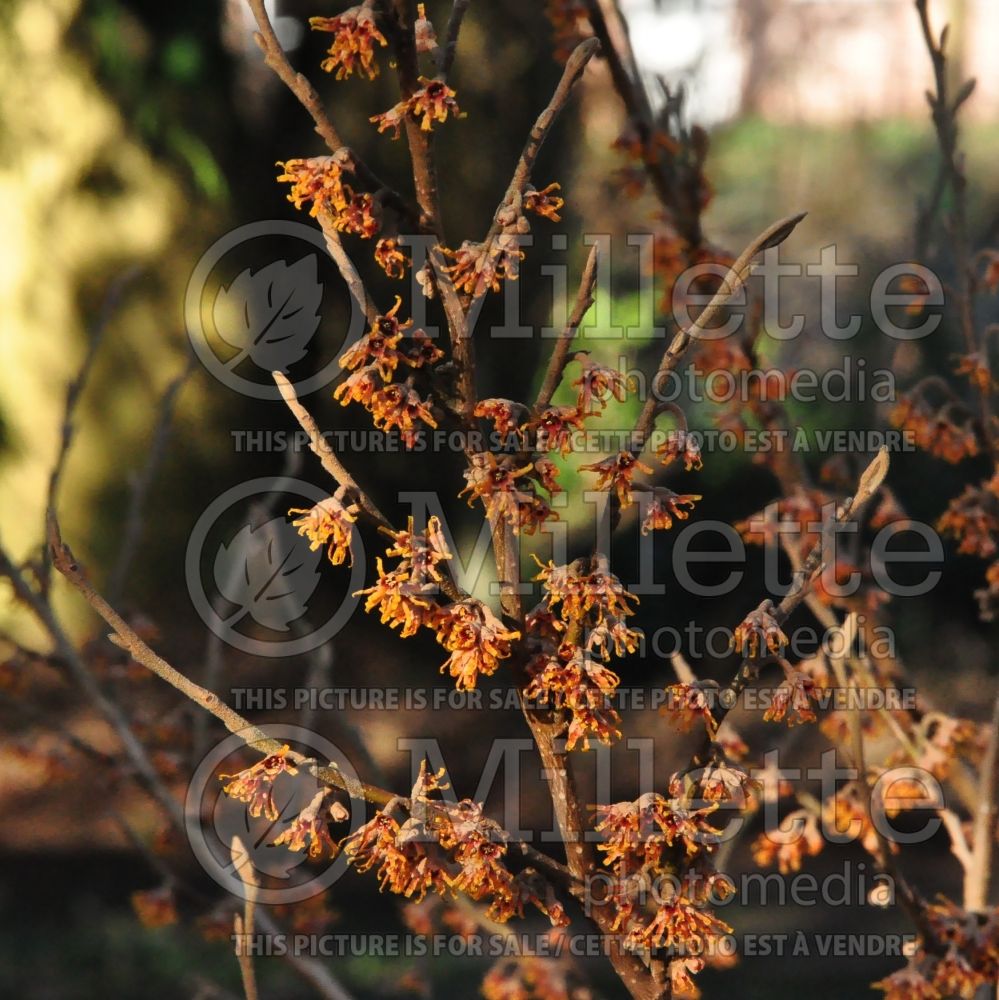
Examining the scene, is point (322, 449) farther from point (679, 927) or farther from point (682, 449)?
point (679, 927)

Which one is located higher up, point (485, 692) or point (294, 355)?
point (294, 355)

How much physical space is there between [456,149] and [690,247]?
3573 mm

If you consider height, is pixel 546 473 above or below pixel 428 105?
below

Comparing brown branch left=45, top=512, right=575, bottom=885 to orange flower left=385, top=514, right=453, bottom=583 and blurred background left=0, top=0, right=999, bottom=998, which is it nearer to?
orange flower left=385, top=514, right=453, bottom=583

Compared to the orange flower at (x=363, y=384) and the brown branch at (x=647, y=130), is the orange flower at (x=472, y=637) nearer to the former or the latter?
the orange flower at (x=363, y=384)

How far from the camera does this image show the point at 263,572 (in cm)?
316

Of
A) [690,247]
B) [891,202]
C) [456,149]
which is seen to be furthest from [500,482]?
[891,202]

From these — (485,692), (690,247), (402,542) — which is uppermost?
(690,247)

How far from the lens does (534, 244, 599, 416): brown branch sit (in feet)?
3.40

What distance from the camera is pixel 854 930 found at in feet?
17.2

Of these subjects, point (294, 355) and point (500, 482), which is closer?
point (500, 482)

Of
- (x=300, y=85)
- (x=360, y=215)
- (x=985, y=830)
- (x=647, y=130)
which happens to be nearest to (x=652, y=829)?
(x=360, y=215)

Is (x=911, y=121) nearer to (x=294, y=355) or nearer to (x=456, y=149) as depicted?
(x=456, y=149)

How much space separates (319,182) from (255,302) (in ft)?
14.1
